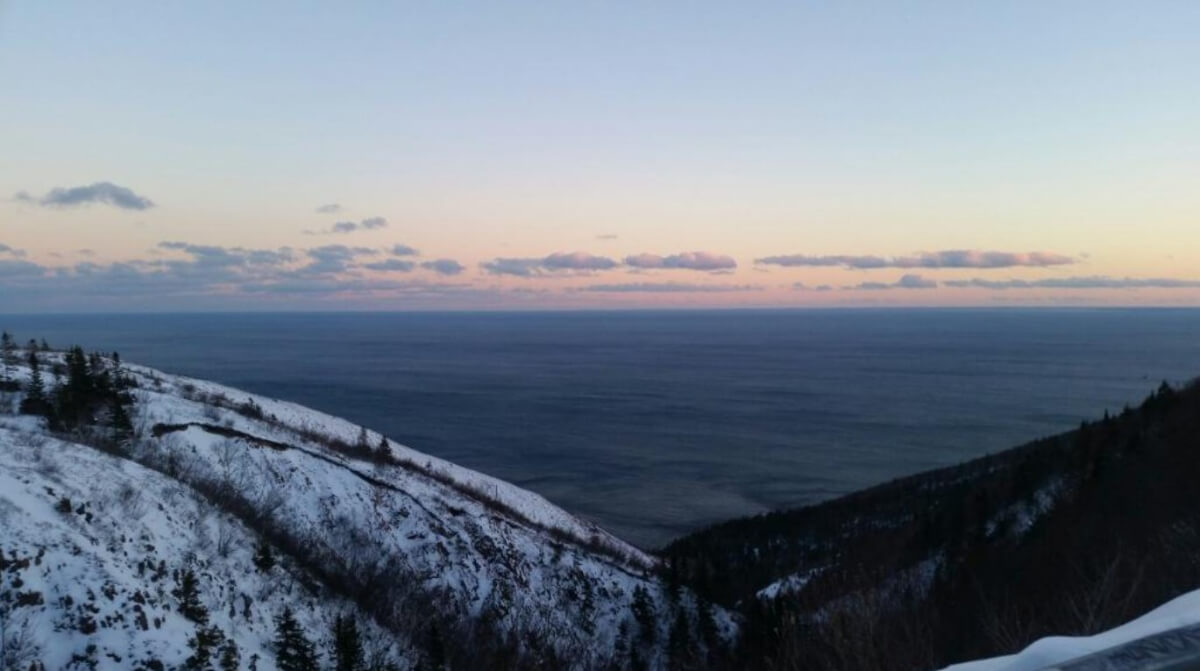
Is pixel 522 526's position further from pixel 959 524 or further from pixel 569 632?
pixel 959 524

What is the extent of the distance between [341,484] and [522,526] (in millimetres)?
7122

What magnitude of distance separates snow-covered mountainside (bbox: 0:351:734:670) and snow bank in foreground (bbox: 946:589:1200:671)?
10534 millimetres

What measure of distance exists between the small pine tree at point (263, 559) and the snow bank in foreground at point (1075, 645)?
13.3m

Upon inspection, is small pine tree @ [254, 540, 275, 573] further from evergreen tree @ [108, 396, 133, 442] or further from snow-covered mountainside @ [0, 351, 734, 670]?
evergreen tree @ [108, 396, 133, 442]

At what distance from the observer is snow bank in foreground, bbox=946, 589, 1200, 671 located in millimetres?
3801

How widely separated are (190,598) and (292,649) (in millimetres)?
1832

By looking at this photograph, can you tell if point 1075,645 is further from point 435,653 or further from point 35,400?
point 35,400

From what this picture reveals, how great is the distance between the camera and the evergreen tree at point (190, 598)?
1137 cm

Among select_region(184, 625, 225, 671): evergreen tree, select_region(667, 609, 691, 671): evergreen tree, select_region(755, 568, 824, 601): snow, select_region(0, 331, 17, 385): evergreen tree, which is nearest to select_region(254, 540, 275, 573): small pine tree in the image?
select_region(184, 625, 225, 671): evergreen tree

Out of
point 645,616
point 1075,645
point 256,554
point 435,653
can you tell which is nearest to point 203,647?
point 256,554

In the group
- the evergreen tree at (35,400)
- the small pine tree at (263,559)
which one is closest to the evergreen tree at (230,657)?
the small pine tree at (263,559)

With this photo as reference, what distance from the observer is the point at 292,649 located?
483 inches

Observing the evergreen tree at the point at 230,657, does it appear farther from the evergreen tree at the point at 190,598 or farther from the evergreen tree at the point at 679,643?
the evergreen tree at the point at 679,643

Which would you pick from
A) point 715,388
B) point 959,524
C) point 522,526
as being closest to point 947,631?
point 522,526
